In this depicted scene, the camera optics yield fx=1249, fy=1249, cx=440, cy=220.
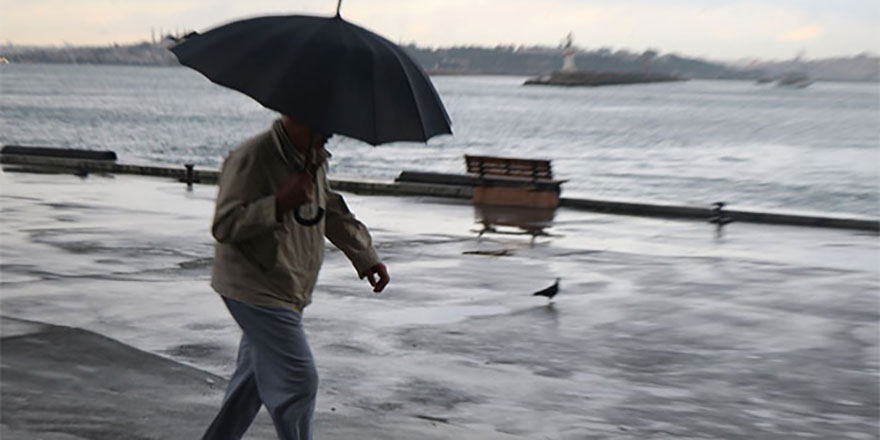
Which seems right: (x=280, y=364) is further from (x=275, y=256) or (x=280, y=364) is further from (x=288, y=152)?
(x=288, y=152)

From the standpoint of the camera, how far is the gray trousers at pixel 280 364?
4379mm

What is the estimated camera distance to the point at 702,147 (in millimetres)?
85875

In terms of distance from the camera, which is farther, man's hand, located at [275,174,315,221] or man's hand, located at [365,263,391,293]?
man's hand, located at [365,263,391,293]

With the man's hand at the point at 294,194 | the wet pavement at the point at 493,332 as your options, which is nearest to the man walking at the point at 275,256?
the man's hand at the point at 294,194

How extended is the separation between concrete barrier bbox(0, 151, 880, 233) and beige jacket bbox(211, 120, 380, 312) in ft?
50.3

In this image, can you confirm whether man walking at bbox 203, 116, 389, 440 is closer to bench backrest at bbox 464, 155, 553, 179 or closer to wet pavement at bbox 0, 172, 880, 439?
wet pavement at bbox 0, 172, 880, 439

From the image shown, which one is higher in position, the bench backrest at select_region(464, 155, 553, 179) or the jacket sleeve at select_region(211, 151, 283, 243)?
the jacket sleeve at select_region(211, 151, 283, 243)

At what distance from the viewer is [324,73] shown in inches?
165

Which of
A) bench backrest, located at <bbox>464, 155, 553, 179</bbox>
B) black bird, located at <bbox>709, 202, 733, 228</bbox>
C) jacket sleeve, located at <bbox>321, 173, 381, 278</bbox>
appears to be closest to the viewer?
jacket sleeve, located at <bbox>321, 173, 381, 278</bbox>

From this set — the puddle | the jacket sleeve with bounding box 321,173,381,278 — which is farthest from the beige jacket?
the puddle

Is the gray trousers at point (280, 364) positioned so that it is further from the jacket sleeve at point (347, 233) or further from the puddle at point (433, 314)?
the puddle at point (433, 314)

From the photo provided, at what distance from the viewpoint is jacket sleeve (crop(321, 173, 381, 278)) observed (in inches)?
187

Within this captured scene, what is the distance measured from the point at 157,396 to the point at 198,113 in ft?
415

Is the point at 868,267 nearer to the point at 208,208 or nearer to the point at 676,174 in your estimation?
the point at 208,208
